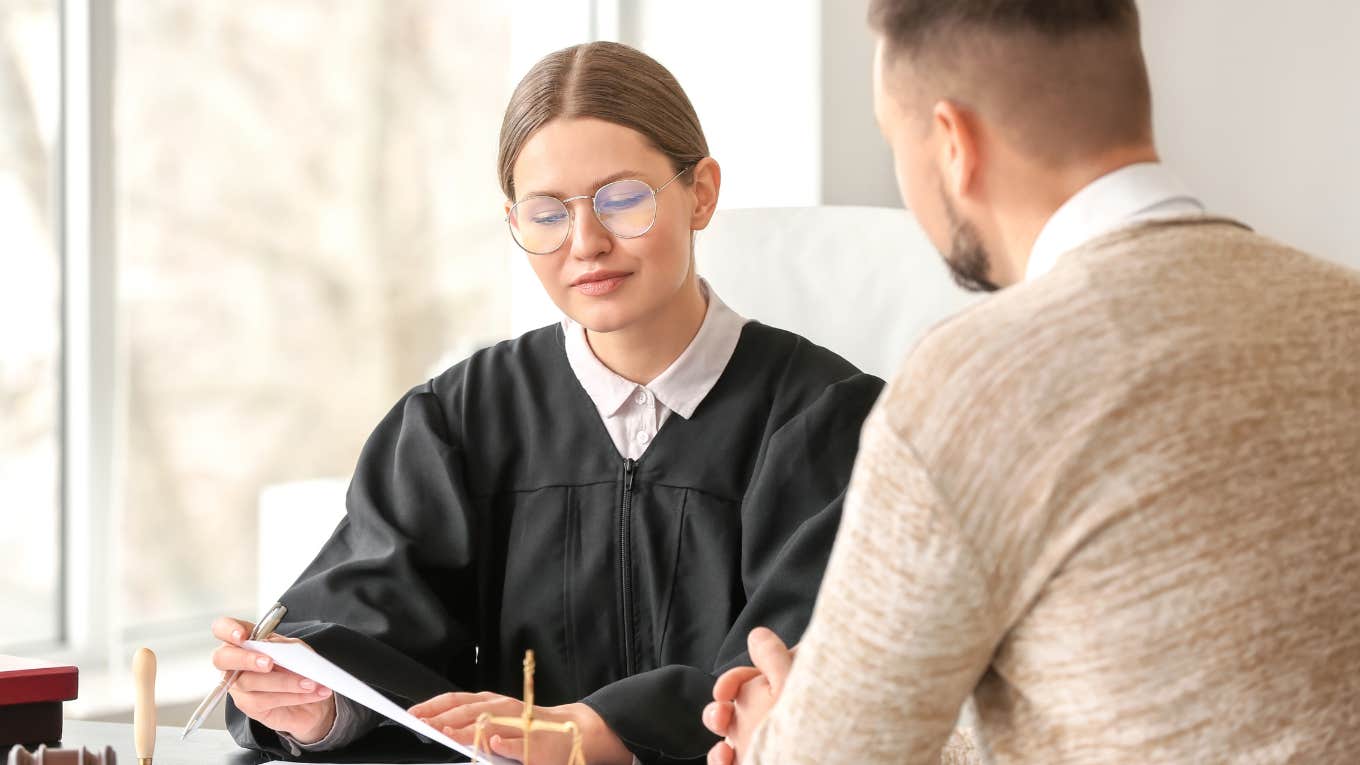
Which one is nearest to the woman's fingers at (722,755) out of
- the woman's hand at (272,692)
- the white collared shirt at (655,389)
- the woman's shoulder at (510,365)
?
the woman's hand at (272,692)

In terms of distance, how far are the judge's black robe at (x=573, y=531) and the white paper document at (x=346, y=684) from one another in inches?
8.1

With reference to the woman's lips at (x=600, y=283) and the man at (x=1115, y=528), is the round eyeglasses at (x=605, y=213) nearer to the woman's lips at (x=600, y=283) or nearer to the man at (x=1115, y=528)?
the woman's lips at (x=600, y=283)

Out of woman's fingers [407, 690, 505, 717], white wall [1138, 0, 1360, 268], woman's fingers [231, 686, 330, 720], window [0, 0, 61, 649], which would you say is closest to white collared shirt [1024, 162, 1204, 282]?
woman's fingers [407, 690, 505, 717]

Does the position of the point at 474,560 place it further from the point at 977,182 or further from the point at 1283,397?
the point at 1283,397

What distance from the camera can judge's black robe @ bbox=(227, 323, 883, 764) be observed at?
1.53m

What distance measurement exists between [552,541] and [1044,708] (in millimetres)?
840

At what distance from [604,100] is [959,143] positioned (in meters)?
0.66

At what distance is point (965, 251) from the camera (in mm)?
1012

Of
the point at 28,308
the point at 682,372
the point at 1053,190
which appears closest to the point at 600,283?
the point at 682,372

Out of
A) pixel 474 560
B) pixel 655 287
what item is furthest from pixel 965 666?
pixel 474 560

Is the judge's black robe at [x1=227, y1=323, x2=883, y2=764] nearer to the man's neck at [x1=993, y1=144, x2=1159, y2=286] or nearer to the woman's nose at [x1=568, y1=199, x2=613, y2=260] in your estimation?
the woman's nose at [x1=568, y1=199, x2=613, y2=260]

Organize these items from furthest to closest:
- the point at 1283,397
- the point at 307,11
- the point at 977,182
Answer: the point at 307,11, the point at 977,182, the point at 1283,397

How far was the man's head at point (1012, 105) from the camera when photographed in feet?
3.12

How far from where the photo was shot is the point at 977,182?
98 centimetres
